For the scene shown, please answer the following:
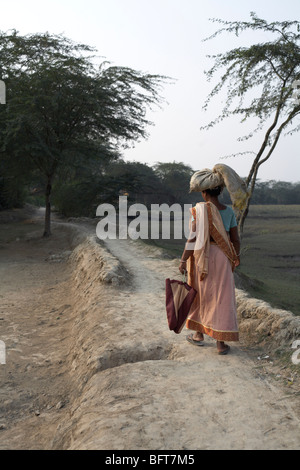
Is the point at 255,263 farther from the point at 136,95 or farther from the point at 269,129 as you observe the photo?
the point at 136,95

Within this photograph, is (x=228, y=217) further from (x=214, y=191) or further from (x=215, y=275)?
(x=215, y=275)

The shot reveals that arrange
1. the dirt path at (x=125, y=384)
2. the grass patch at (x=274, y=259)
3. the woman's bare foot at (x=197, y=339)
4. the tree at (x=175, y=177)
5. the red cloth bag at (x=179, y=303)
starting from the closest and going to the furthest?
the dirt path at (x=125, y=384)
the red cloth bag at (x=179, y=303)
the woman's bare foot at (x=197, y=339)
the grass patch at (x=274, y=259)
the tree at (x=175, y=177)

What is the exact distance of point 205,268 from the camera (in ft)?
12.6

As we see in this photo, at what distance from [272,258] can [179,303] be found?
1391 centimetres

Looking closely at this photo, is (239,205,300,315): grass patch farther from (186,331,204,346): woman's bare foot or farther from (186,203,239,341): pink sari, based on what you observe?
(186,203,239,341): pink sari

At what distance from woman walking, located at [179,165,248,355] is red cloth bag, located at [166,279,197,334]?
0.12 meters

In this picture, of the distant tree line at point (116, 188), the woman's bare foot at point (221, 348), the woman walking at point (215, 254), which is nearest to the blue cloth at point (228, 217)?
the woman walking at point (215, 254)

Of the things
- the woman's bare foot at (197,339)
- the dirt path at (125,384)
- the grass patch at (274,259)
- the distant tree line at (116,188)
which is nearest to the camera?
the dirt path at (125,384)

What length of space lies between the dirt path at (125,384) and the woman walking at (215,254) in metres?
0.29

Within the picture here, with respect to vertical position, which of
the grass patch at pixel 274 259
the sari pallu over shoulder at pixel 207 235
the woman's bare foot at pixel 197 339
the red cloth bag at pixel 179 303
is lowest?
the grass patch at pixel 274 259

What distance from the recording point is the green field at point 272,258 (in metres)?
10.4

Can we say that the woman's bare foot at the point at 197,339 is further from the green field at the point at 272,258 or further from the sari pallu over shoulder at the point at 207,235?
the green field at the point at 272,258

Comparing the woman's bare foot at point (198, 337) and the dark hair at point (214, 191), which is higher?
the dark hair at point (214, 191)

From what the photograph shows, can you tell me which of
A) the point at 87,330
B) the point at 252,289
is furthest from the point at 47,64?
the point at 87,330
